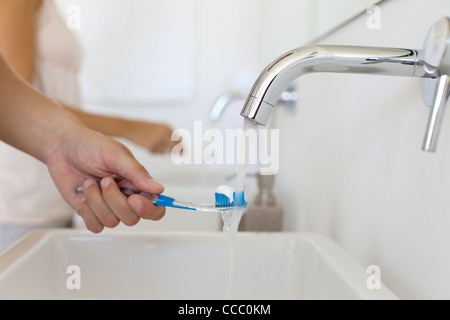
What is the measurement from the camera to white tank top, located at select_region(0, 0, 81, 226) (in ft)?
2.46

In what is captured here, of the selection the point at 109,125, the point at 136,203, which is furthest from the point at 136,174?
the point at 109,125

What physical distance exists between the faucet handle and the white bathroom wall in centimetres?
5

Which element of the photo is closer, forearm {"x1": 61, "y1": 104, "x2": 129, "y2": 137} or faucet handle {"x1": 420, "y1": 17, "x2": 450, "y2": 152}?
faucet handle {"x1": 420, "y1": 17, "x2": 450, "y2": 152}

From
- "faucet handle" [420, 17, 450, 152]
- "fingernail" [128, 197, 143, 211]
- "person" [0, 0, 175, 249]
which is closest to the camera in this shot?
"faucet handle" [420, 17, 450, 152]

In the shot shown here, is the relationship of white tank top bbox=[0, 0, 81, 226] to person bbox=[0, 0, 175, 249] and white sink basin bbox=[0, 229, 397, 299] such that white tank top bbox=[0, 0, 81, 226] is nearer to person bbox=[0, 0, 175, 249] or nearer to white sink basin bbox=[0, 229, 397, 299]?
person bbox=[0, 0, 175, 249]

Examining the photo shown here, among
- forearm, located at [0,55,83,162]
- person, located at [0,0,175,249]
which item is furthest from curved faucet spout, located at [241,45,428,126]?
person, located at [0,0,175,249]

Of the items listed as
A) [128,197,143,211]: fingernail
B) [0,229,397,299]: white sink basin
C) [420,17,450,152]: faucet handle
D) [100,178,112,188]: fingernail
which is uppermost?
[420,17,450,152]: faucet handle

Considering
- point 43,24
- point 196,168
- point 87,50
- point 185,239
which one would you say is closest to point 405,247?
point 185,239

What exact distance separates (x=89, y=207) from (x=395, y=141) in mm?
322

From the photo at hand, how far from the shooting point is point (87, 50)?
1198mm

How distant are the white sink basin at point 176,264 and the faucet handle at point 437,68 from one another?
0.79ft

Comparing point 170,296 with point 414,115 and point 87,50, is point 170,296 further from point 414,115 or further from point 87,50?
point 87,50

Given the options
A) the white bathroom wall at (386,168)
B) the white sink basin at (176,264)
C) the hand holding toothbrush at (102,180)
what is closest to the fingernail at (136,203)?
the hand holding toothbrush at (102,180)

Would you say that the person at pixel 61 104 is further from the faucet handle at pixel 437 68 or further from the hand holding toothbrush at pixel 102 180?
the faucet handle at pixel 437 68
